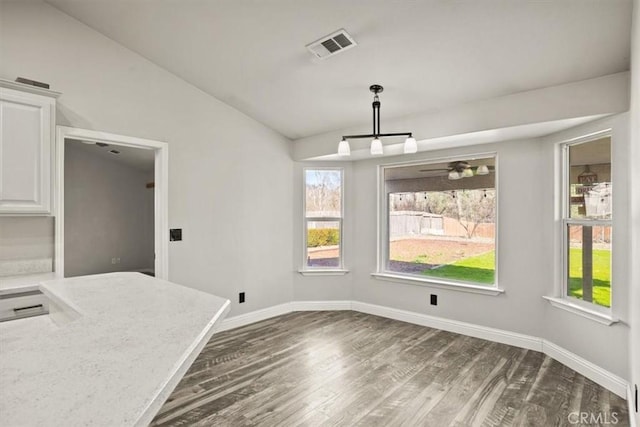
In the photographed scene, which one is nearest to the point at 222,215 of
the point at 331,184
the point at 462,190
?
the point at 331,184

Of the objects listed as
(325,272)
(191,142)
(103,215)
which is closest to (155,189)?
(191,142)

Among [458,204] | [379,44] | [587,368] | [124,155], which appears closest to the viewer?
[379,44]

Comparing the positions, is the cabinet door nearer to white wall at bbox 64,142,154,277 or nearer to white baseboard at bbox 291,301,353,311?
white baseboard at bbox 291,301,353,311

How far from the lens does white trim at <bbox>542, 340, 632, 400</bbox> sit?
266 cm

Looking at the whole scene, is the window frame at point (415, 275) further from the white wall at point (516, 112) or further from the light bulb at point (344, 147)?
the light bulb at point (344, 147)

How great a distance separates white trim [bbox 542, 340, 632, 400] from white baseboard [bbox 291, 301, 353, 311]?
2.41 metres

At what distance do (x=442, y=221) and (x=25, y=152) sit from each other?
418 cm

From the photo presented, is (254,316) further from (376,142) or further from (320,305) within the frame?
(376,142)

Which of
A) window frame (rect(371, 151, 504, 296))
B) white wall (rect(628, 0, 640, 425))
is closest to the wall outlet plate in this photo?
window frame (rect(371, 151, 504, 296))

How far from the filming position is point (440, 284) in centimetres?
417

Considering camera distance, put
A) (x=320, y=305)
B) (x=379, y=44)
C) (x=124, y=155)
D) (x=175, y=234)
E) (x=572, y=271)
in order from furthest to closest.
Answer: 1. (x=124, y=155)
2. (x=320, y=305)
3. (x=175, y=234)
4. (x=572, y=271)
5. (x=379, y=44)

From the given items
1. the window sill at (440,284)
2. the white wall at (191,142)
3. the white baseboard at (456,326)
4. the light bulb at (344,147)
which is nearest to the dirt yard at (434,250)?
the window sill at (440,284)

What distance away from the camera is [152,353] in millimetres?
867

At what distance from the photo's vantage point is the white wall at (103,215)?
19.2 feet
